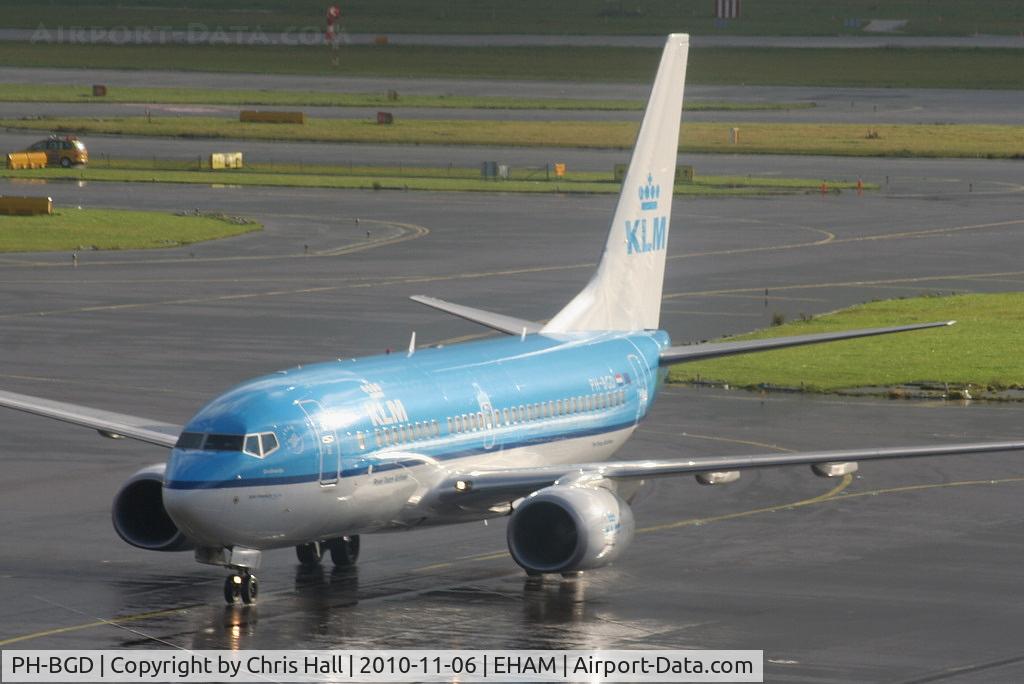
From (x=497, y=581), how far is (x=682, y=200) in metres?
90.0

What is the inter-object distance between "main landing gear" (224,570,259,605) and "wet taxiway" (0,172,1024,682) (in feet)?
1.15

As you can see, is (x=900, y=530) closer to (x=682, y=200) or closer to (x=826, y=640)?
(x=826, y=640)

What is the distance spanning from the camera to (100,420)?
40.0 m

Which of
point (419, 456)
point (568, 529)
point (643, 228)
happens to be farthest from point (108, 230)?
point (568, 529)

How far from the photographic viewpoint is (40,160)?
143 meters

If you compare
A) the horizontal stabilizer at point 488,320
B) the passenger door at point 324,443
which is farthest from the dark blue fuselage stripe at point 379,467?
the horizontal stabilizer at point 488,320

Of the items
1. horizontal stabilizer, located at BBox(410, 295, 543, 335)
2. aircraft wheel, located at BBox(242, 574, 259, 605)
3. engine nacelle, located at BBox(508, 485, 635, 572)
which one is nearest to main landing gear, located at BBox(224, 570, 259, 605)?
aircraft wheel, located at BBox(242, 574, 259, 605)

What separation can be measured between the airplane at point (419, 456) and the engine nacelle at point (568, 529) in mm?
35

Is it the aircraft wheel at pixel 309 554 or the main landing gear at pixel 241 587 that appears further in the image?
the aircraft wheel at pixel 309 554

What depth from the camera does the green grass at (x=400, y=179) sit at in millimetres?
132750

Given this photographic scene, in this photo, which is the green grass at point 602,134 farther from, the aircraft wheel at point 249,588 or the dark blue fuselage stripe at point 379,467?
the aircraft wheel at point 249,588

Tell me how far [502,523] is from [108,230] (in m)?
65.4

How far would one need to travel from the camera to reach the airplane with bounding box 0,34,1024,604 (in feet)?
112

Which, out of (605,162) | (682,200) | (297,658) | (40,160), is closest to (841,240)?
(682,200)
